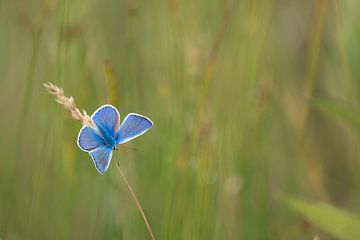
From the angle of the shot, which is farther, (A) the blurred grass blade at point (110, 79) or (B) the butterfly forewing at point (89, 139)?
(A) the blurred grass blade at point (110, 79)

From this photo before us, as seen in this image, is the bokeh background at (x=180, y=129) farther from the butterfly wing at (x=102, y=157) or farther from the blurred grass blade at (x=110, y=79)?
the butterfly wing at (x=102, y=157)

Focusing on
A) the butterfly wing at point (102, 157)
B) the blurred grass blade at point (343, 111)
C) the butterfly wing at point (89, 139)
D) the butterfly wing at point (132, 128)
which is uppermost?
the blurred grass blade at point (343, 111)

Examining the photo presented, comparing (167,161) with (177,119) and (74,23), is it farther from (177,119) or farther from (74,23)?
(74,23)

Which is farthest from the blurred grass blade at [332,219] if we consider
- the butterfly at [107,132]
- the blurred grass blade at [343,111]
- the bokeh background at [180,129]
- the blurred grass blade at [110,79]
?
the butterfly at [107,132]

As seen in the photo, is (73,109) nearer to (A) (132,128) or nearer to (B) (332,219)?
(A) (132,128)

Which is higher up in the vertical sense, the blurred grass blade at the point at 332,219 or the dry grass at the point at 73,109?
the dry grass at the point at 73,109

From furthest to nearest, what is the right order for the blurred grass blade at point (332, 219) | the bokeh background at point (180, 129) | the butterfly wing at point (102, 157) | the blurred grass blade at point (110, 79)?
the bokeh background at point (180, 129), the blurred grass blade at point (332, 219), the blurred grass blade at point (110, 79), the butterfly wing at point (102, 157)

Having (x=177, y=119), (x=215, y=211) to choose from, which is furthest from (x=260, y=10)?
(x=215, y=211)

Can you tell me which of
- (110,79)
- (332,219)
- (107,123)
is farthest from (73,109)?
(332,219)
